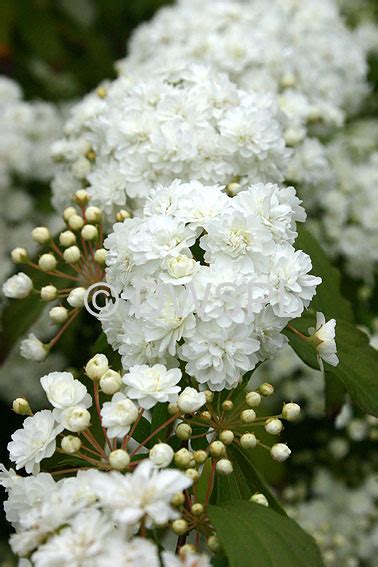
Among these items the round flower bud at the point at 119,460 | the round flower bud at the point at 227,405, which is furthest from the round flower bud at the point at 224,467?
the round flower bud at the point at 119,460

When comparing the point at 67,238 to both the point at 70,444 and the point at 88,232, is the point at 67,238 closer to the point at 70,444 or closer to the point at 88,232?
the point at 88,232

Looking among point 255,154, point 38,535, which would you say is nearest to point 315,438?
point 255,154

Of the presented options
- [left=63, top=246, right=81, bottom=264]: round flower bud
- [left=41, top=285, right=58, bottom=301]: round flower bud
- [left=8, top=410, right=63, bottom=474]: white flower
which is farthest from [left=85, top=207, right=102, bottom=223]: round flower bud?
[left=8, top=410, right=63, bottom=474]: white flower

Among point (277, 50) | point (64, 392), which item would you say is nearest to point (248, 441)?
point (64, 392)

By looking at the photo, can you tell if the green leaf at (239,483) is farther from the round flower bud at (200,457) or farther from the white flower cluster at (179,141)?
the white flower cluster at (179,141)

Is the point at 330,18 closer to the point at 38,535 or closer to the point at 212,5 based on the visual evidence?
the point at 212,5

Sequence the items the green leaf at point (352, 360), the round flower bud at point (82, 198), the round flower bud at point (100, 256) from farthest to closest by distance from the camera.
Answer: the round flower bud at point (82, 198), the round flower bud at point (100, 256), the green leaf at point (352, 360)
